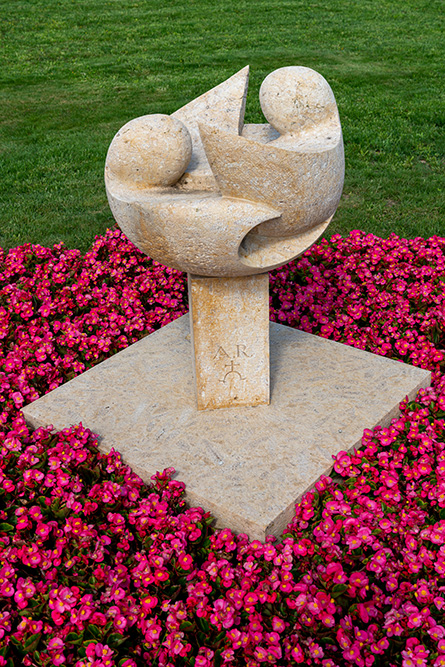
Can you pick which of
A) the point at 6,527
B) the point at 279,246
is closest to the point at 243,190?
the point at 279,246

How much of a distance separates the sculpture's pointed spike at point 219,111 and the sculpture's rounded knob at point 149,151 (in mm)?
377

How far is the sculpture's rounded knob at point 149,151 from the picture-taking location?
2596 millimetres

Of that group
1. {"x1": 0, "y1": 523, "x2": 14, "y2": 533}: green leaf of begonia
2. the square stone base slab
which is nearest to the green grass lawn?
the square stone base slab

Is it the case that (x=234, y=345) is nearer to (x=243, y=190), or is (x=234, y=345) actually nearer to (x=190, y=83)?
(x=243, y=190)

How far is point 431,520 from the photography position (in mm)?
2744

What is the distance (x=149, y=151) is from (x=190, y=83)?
332 inches

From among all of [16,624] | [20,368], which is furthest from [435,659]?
[20,368]

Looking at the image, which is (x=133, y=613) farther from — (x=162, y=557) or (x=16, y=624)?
(x=16, y=624)

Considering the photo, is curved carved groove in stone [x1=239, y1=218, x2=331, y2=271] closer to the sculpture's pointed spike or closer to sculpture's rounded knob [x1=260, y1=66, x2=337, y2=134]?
sculpture's rounded knob [x1=260, y1=66, x2=337, y2=134]

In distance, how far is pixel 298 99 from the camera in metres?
2.69

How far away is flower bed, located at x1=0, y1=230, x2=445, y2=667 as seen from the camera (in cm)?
226

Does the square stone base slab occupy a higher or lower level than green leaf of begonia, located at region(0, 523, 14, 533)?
higher

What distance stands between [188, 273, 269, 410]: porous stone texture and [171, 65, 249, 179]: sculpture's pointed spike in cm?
63

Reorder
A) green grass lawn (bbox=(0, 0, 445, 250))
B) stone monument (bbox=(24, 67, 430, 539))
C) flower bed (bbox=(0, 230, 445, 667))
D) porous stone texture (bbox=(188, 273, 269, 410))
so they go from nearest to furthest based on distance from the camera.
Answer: flower bed (bbox=(0, 230, 445, 667))
stone monument (bbox=(24, 67, 430, 539))
porous stone texture (bbox=(188, 273, 269, 410))
green grass lawn (bbox=(0, 0, 445, 250))
